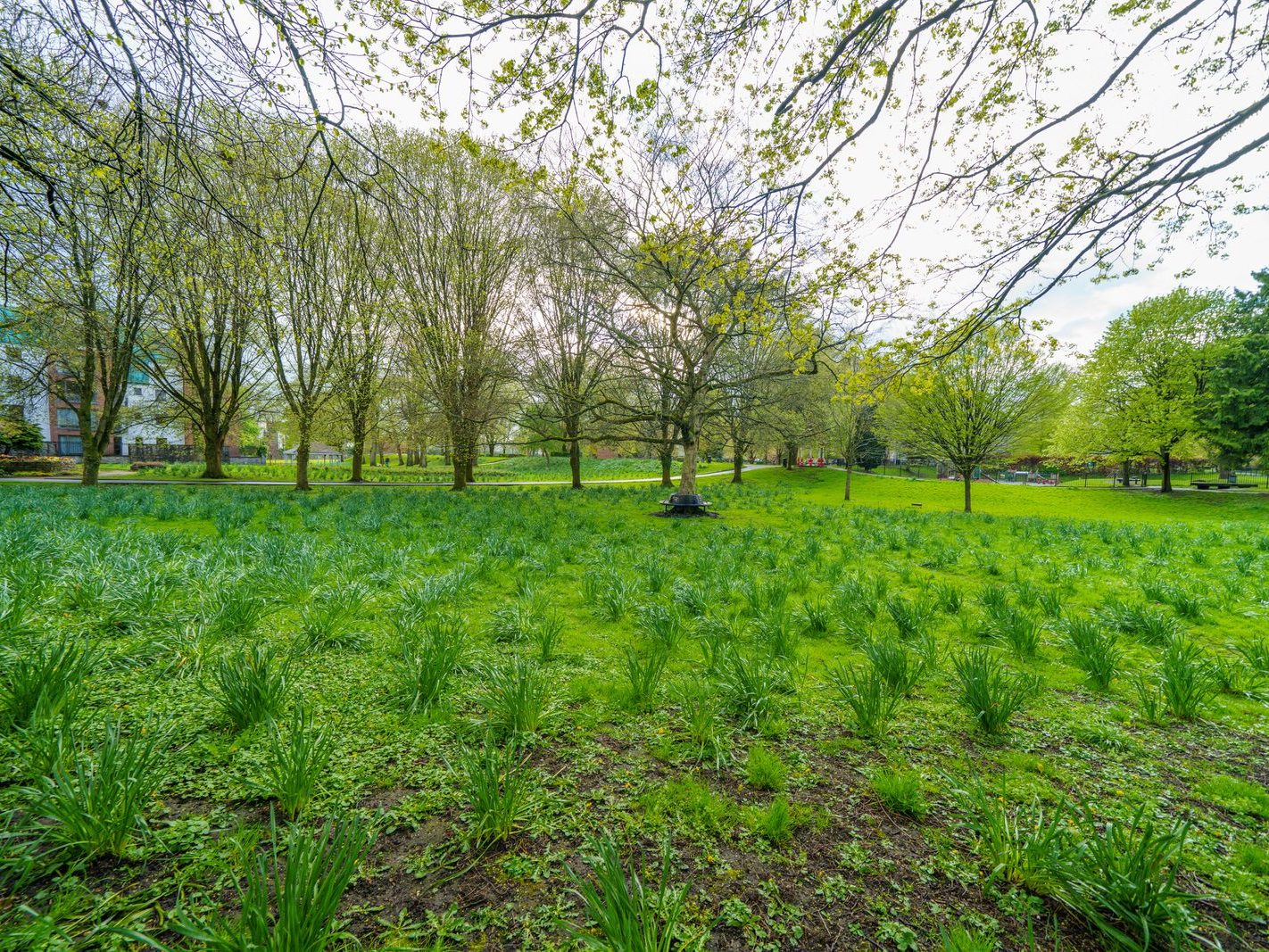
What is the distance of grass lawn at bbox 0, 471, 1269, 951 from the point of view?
5.14ft

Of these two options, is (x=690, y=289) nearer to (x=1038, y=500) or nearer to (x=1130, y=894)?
(x=1130, y=894)

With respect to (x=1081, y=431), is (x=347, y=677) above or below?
below

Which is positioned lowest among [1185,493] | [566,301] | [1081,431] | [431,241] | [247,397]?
[1185,493]

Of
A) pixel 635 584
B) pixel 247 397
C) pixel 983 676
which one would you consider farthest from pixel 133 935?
pixel 247 397

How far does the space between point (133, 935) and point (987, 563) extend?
876cm

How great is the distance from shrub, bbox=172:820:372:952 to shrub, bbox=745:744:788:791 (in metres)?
1.71

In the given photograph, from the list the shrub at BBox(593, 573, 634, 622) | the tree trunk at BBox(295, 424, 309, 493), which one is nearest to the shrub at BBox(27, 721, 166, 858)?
the shrub at BBox(593, 573, 634, 622)

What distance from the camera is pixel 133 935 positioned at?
4.01 ft

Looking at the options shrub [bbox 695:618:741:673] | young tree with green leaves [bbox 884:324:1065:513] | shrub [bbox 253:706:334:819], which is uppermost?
young tree with green leaves [bbox 884:324:1065:513]

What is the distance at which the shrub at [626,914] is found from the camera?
135 centimetres

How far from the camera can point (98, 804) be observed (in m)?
1.71

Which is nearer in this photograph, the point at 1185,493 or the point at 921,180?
the point at 921,180

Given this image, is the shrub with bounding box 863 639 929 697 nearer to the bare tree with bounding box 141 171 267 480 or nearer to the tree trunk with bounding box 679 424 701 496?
the tree trunk with bounding box 679 424 701 496

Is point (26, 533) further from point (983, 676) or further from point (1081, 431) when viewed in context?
point (1081, 431)
